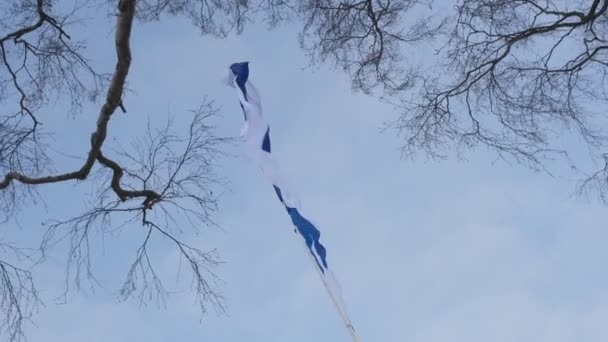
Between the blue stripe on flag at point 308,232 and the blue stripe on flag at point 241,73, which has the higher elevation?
the blue stripe on flag at point 241,73

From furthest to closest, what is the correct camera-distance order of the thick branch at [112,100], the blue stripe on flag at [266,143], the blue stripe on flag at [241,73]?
the blue stripe on flag at [241,73]
the blue stripe on flag at [266,143]
the thick branch at [112,100]

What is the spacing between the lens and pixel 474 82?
8.21 m

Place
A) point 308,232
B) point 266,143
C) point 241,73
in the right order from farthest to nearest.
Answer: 1. point 241,73
2. point 266,143
3. point 308,232

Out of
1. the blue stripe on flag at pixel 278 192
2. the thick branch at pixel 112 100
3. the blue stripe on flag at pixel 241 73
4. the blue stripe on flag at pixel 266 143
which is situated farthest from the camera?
the blue stripe on flag at pixel 241 73

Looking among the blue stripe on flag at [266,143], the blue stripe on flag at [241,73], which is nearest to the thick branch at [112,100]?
the blue stripe on flag at [241,73]

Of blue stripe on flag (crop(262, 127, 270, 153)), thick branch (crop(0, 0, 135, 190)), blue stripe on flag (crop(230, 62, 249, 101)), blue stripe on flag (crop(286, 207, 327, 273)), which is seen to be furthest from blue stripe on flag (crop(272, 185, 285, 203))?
thick branch (crop(0, 0, 135, 190))

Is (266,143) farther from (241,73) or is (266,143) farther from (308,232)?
(308,232)

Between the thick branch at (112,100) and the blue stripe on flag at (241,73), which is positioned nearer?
the thick branch at (112,100)

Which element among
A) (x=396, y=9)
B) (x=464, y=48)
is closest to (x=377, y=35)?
(x=396, y=9)

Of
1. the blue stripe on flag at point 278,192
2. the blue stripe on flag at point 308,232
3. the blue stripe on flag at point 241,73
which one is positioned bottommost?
the blue stripe on flag at point 308,232

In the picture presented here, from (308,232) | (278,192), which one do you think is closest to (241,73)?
(278,192)

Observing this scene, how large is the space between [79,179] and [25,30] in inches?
73.9

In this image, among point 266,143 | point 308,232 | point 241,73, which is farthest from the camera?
point 241,73

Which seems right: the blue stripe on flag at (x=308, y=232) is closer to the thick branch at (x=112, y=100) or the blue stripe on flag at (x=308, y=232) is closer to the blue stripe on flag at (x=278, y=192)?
the blue stripe on flag at (x=278, y=192)
